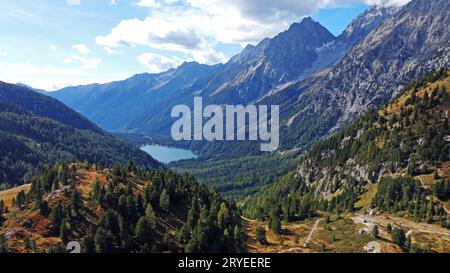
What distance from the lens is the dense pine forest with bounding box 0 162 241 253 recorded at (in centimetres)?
9525

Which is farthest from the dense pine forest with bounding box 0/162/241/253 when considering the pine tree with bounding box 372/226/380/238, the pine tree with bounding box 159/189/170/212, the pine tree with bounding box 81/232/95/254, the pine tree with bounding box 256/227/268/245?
the pine tree with bounding box 372/226/380/238

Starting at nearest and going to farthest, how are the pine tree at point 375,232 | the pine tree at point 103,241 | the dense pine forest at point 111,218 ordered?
the pine tree at point 103,241
the dense pine forest at point 111,218
the pine tree at point 375,232

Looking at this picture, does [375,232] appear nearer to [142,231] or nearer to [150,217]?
[150,217]

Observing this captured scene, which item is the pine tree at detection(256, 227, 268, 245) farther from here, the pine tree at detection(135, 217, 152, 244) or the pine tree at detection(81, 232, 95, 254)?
the pine tree at detection(81, 232, 95, 254)

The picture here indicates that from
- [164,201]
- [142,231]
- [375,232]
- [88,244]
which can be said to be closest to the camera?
[88,244]

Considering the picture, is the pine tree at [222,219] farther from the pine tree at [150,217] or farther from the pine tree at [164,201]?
the pine tree at [150,217]

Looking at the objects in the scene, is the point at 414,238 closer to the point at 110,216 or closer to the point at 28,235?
the point at 110,216

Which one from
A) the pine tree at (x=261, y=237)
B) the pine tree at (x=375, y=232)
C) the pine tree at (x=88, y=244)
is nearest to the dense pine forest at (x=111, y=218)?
the pine tree at (x=88, y=244)

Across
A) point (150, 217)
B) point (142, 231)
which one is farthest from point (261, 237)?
point (142, 231)

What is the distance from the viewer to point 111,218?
100875 mm

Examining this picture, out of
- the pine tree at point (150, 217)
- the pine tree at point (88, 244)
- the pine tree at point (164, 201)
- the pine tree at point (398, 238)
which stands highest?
the pine tree at point (164, 201)

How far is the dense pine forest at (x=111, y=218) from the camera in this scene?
95250 mm

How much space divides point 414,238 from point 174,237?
224 feet
